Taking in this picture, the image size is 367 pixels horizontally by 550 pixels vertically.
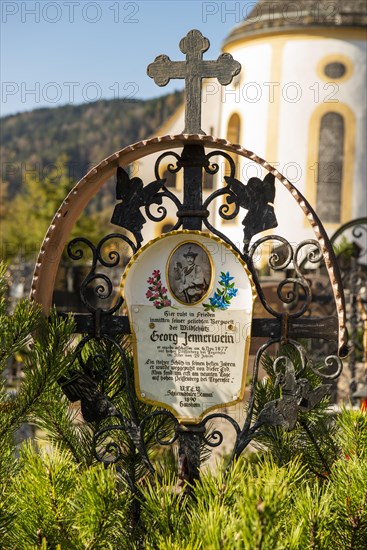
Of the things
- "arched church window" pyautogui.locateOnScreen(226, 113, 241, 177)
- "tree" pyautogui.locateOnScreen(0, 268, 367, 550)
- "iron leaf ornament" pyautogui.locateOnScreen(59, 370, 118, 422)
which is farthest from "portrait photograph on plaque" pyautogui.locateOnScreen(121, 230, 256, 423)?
"arched church window" pyautogui.locateOnScreen(226, 113, 241, 177)

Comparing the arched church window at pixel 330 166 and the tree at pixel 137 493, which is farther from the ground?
the arched church window at pixel 330 166

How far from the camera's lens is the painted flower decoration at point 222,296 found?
11.2 feet

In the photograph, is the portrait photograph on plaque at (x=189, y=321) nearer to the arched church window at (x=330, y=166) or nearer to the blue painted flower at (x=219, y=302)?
the blue painted flower at (x=219, y=302)

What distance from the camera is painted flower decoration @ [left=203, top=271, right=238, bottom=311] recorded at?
341 centimetres

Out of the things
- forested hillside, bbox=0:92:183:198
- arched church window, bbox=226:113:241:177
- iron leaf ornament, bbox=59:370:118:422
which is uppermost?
forested hillside, bbox=0:92:183:198

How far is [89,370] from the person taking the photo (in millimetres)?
3430

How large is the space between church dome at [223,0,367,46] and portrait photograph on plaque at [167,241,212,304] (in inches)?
728

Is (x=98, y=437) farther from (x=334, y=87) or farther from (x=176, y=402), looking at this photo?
(x=334, y=87)

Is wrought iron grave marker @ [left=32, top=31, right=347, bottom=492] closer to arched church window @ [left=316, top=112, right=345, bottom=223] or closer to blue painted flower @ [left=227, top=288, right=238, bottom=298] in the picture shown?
blue painted flower @ [left=227, top=288, right=238, bottom=298]

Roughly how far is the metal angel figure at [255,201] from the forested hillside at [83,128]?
220 ft

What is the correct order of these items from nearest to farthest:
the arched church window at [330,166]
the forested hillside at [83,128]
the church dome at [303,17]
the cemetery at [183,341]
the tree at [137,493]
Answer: the tree at [137,493] < the cemetery at [183,341] < the church dome at [303,17] < the arched church window at [330,166] < the forested hillside at [83,128]

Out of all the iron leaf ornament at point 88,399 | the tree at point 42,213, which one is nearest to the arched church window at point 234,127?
the tree at point 42,213

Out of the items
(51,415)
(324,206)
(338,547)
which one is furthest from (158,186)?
(324,206)

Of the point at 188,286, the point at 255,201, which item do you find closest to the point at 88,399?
the point at 188,286
